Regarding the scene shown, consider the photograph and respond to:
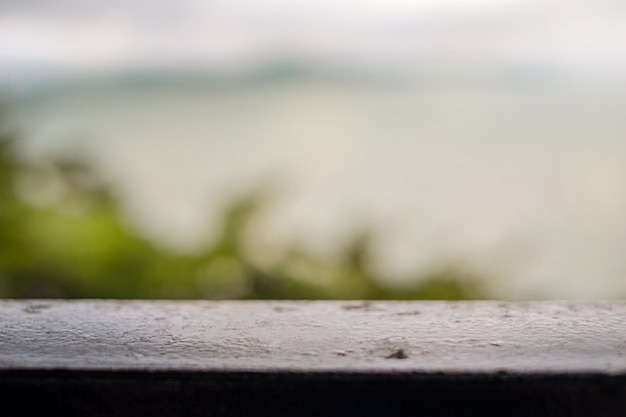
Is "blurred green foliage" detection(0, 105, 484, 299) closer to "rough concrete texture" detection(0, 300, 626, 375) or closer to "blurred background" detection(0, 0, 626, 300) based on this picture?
"blurred background" detection(0, 0, 626, 300)

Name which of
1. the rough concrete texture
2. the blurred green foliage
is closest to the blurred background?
the blurred green foliage

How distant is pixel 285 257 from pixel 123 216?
1.30 feet

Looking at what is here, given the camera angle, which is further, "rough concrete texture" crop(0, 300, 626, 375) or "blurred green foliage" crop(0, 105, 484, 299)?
"blurred green foliage" crop(0, 105, 484, 299)

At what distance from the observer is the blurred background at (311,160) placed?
1647 millimetres

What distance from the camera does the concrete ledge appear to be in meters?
0.40

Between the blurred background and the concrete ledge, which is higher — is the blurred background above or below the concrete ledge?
above

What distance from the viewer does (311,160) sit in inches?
79.5

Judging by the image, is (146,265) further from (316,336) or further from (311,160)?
(316,336)

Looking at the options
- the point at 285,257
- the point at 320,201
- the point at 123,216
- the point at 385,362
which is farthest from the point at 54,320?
the point at 320,201

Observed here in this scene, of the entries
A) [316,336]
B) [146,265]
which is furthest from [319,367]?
[146,265]

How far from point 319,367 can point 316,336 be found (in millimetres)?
73

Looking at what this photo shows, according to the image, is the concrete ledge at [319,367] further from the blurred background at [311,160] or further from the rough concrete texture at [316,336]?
the blurred background at [311,160]

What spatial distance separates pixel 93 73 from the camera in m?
2.20

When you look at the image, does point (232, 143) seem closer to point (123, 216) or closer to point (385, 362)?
point (123, 216)
